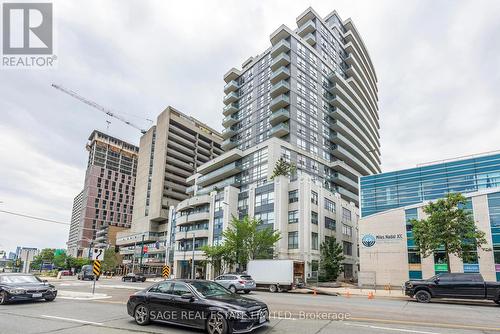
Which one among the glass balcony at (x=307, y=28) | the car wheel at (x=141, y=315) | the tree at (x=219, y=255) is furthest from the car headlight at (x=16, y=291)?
the glass balcony at (x=307, y=28)

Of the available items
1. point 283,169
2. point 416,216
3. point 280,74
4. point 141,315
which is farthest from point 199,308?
point 280,74

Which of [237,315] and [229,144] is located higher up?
[229,144]

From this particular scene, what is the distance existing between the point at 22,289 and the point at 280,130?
168 feet

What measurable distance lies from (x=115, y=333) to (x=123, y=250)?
106435 mm

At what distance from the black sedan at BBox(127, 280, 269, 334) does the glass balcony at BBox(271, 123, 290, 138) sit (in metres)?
53.0

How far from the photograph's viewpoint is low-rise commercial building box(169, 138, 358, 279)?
50250 millimetres

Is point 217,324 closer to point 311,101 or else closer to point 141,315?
point 141,315

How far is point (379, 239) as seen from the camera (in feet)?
132

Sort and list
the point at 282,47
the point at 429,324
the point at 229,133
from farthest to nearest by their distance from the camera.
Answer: the point at 229,133 → the point at 282,47 → the point at 429,324

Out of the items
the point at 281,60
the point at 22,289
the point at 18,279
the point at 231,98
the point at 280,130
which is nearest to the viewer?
the point at 22,289

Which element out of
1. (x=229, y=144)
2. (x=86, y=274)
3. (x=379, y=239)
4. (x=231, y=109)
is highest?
(x=231, y=109)

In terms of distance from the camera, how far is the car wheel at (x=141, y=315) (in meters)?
9.76

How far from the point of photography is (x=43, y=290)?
48.9ft

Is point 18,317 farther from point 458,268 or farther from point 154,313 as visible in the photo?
point 458,268
